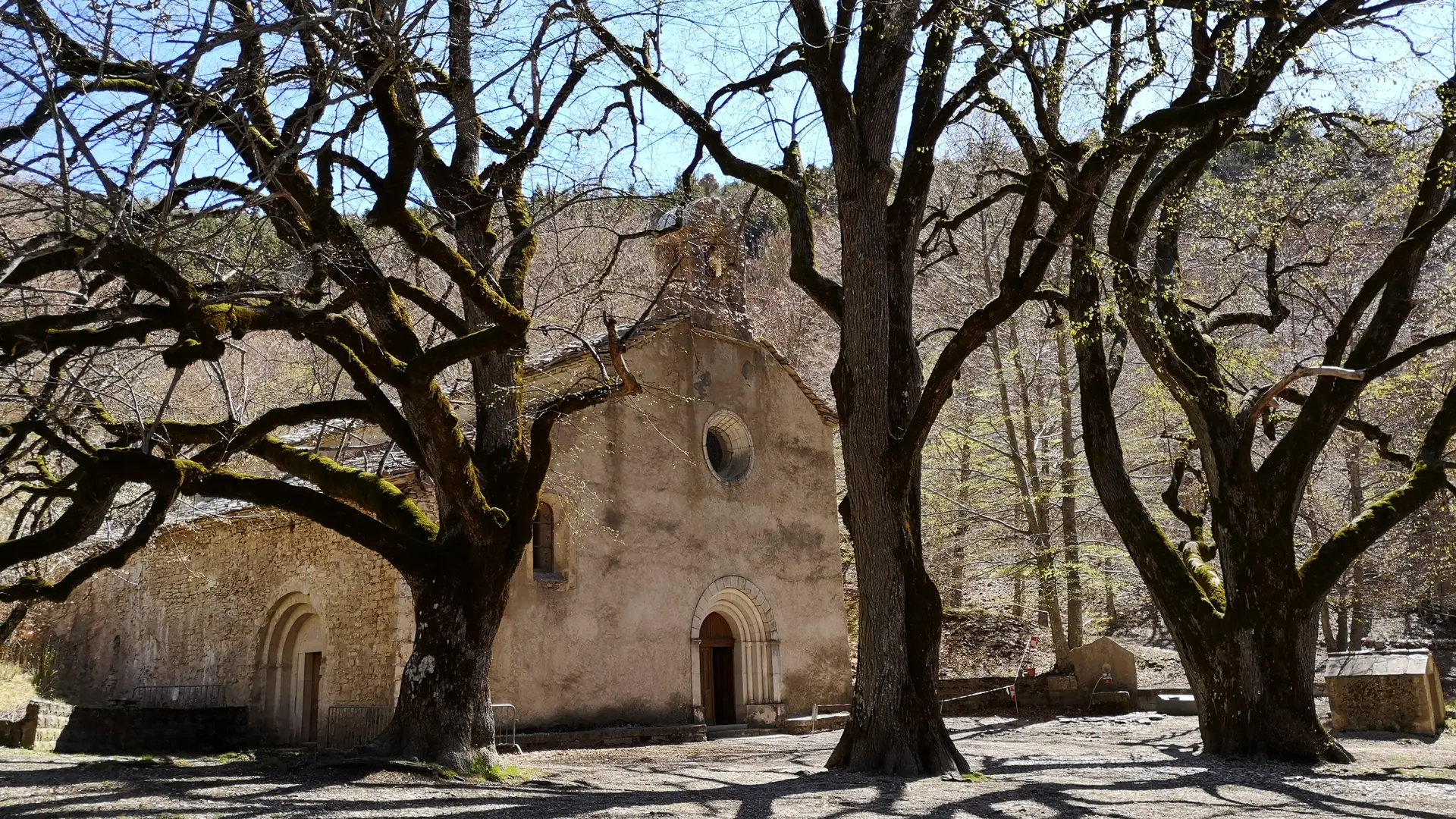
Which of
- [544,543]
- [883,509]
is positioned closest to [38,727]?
[544,543]

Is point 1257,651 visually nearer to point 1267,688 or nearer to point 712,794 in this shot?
point 1267,688

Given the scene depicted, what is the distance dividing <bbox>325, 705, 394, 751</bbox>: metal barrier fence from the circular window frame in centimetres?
697

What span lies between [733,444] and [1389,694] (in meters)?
10.3

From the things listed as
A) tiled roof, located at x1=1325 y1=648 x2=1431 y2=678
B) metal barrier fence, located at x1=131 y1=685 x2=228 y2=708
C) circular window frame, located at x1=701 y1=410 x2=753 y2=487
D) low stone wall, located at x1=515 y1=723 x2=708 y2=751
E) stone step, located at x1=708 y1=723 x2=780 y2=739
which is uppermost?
circular window frame, located at x1=701 y1=410 x2=753 y2=487

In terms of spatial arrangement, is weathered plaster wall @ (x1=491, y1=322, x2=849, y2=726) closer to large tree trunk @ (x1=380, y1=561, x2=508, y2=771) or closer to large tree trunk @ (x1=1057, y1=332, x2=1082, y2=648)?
large tree trunk @ (x1=1057, y1=332, x2=1082, y2=648)

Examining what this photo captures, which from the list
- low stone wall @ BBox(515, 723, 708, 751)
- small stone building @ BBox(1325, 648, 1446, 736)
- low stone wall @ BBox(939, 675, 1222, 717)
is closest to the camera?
small stone building @ BBox(1325, 648, 1446, 736)

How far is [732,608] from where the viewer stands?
58.9ft

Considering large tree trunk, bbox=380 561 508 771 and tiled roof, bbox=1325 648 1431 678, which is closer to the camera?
large tree trunk, bbox=380 561 508 771

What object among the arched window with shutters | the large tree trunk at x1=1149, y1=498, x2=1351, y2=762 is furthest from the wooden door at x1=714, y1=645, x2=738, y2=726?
the large tree trunk at x1=1149, y1=498, x2=1351, y2=762

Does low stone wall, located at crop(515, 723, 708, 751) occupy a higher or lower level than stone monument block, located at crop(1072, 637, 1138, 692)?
lower

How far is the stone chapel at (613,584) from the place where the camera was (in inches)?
577

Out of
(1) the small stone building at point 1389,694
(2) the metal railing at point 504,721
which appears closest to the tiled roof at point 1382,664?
(1) the small stone building at point 1389,694

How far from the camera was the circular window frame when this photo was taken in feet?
60.4

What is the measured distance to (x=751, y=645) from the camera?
1800 cm
